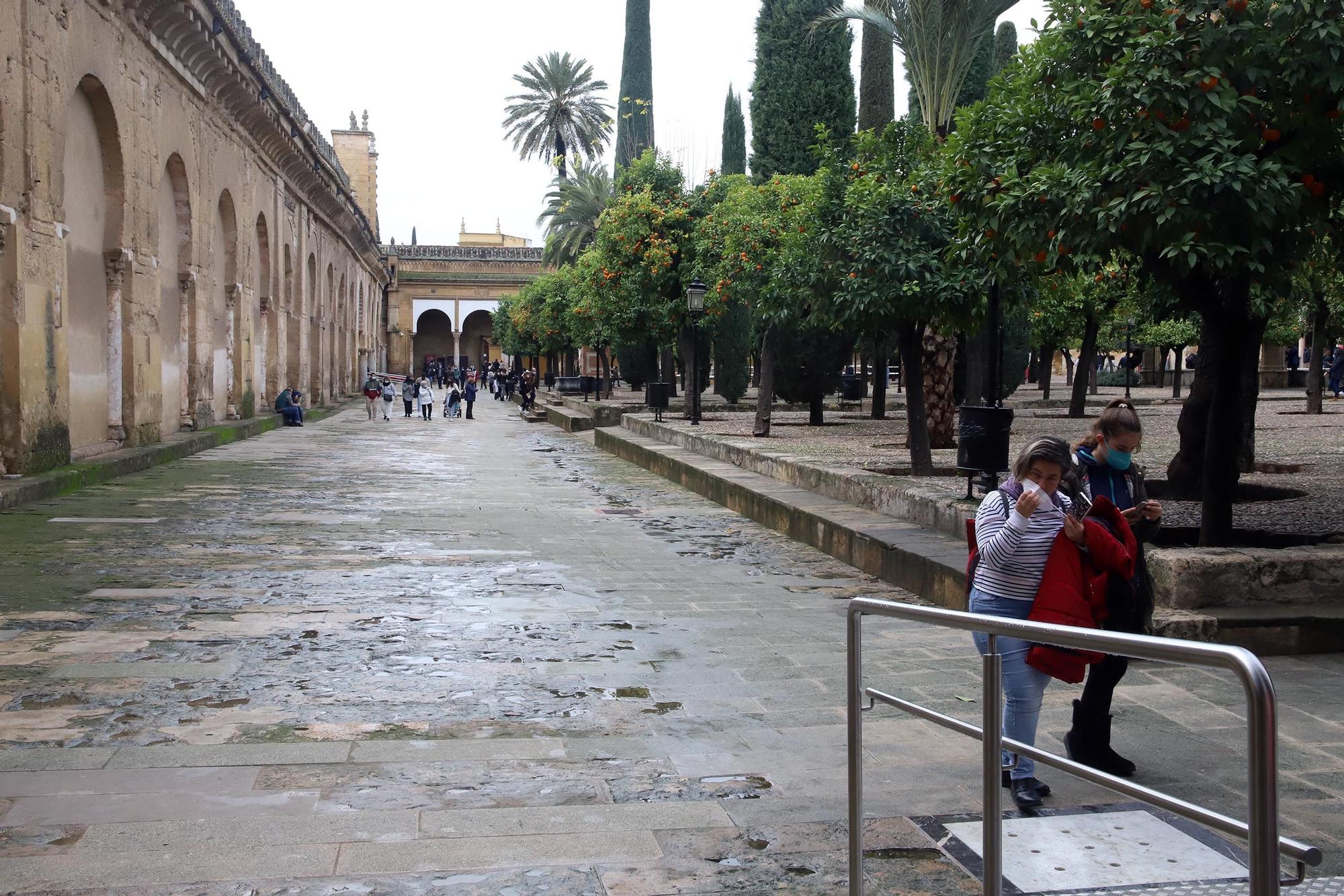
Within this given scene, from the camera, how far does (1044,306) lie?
22.1 meters

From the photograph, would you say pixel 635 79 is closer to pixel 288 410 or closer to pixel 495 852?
pixel 288 410

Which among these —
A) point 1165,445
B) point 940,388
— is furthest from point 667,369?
point 1165,445

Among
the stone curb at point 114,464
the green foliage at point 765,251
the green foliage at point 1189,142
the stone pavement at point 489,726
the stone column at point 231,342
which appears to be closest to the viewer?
the stone pavement at point 489,726

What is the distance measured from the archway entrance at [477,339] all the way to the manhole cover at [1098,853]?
77537 mm

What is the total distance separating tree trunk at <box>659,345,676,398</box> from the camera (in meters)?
29.3

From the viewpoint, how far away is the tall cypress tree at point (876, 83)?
30609 mm

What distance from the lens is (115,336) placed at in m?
16.3

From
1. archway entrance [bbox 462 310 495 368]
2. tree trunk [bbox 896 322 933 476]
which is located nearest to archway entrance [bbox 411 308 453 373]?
archway entrance [bbox 462 310 495 368]

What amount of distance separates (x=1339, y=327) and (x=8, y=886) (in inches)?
1063

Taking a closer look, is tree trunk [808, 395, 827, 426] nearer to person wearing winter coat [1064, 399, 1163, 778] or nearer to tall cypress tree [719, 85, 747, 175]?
person wearing winter coat [1064, 399, 1163, 778]

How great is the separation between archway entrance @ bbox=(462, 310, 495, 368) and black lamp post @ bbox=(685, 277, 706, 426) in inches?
2234

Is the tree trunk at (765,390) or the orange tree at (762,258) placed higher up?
the orange tree at (762,258)

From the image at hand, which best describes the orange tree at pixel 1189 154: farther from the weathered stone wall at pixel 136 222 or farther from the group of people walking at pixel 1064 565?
the weathered stone wall at pixel 136 222

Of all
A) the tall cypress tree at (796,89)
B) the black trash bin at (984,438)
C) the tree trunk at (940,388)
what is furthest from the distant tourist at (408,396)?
the black trash bin at (984,438)
